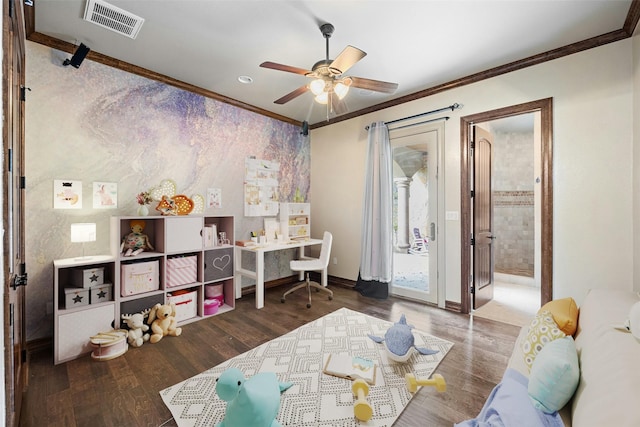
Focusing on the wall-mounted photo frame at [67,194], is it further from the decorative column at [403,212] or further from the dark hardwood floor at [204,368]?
the decorative column at [403,212]

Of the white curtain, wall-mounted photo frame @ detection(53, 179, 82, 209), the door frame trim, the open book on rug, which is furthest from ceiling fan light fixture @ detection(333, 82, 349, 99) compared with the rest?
wall-mounted photo frame @ detection(53, 179, 82, 209)

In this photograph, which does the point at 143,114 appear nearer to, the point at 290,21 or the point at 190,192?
the point at 190,192

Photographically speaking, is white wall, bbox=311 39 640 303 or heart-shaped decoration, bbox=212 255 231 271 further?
heart-shaped decoration, bbox=212 255 231 271

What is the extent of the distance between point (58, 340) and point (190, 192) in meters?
1.81

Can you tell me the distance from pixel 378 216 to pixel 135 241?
9.42 feet

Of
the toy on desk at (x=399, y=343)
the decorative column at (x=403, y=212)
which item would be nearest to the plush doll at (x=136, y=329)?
the toy on desk at (x=399, y=343)

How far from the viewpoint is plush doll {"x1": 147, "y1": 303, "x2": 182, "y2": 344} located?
2.62 meters

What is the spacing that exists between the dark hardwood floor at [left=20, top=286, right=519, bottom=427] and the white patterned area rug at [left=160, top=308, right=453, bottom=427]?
0.29 ft

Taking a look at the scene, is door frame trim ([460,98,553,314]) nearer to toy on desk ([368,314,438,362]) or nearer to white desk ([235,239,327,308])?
toy on desk ([368,314,438,362])

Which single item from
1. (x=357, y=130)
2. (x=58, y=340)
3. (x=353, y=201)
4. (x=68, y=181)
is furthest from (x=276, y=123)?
(x=58, y=340)

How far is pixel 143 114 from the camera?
298cm

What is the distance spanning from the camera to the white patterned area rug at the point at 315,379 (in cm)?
163

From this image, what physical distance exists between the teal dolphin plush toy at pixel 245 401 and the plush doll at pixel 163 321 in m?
1.56

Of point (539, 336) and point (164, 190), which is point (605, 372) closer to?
point (539, 336)
